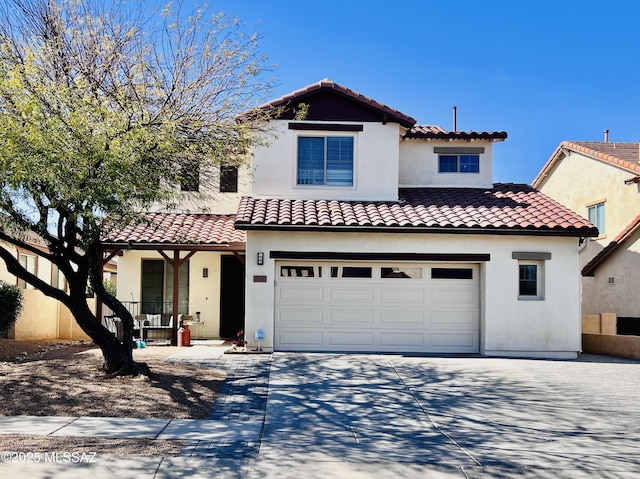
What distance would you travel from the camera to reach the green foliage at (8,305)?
53.3ft

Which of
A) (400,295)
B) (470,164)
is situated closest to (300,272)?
(400,295)

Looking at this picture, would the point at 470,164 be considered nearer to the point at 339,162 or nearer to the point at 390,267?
the point at 339,162

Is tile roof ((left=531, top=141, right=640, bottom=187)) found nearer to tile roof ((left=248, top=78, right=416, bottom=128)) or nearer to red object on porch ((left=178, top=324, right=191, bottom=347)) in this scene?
tile roof ((left=248, top=78, right=416, bottom=128))

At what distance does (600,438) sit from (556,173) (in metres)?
19.5

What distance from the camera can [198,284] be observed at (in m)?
19.1

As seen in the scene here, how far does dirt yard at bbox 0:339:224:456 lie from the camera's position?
7.43 metres

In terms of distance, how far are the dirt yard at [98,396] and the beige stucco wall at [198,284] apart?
218 inches

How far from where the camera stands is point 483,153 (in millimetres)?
19297

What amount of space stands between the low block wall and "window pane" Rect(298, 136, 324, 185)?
9.13 meters

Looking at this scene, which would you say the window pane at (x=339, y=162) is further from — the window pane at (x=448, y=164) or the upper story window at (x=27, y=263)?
the upper story window at (x=27, y=263)

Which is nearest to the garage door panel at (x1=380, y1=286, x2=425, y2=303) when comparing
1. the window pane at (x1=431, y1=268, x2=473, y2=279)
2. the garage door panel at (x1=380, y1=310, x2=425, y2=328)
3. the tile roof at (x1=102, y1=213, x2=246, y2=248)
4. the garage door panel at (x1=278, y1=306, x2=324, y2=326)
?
the garage door panel at (x1=380, y1=310, x2=425, y2=328)

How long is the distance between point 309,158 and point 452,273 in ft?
16.3

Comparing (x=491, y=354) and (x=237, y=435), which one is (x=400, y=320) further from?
(x=237, y=435)

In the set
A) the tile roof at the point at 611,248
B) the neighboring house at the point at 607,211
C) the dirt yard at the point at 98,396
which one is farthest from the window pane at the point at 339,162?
the tile roof at the point at 611,248
